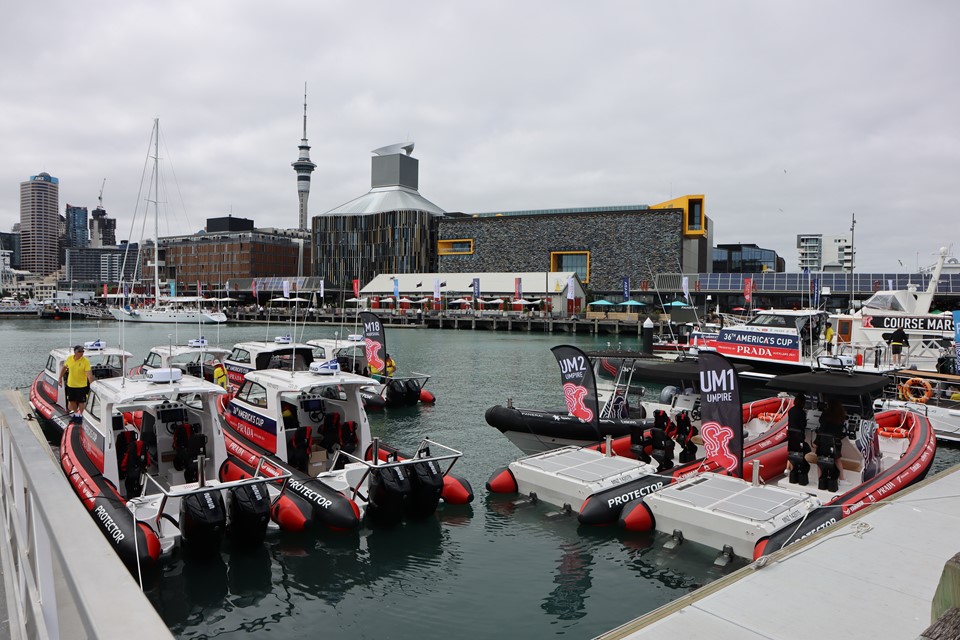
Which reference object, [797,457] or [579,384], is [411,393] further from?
[797,457]

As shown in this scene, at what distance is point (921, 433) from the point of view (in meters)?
12.9

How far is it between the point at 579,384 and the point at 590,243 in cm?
7924

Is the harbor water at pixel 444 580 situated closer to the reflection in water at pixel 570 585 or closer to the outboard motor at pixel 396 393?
the reflection in water at pixel 570 585

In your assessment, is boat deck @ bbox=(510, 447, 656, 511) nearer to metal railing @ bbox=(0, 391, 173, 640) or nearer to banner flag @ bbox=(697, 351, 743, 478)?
banner flag @ bbox=(697, 351, 743, 478)

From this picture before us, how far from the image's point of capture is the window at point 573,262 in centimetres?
9175

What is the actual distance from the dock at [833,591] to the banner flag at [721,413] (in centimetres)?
285

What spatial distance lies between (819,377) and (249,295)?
389ft

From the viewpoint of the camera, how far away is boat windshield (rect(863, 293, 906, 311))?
91.4 feet

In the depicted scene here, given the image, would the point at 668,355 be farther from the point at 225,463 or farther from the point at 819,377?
the point at 225,463

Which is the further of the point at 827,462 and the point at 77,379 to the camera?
the point at 77,379

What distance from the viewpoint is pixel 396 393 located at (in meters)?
23.4

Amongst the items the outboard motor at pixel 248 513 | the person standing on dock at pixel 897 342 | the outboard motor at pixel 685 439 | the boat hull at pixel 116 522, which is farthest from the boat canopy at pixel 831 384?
the person standing on dock at pixel 897 342

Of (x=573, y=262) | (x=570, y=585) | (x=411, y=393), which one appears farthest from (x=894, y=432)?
(x=573, y=262)

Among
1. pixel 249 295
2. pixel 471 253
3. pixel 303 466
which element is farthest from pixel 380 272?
pixel 303 466
